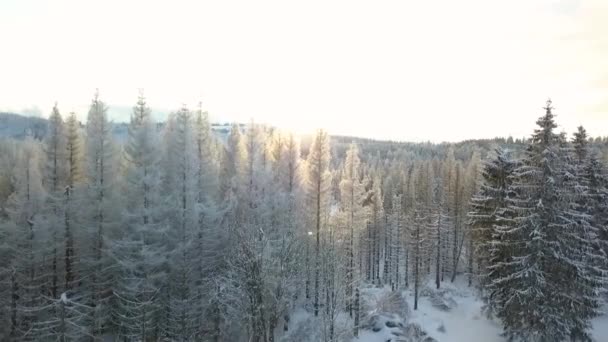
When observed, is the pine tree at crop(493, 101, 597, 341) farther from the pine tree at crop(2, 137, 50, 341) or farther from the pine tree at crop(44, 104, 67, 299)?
the pine tree at crop(2, 137, 50, 341)

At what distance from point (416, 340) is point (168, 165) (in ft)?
74.1

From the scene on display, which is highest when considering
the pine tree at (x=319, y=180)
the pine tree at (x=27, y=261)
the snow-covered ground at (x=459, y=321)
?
the pine tree at (x=319, y=180)

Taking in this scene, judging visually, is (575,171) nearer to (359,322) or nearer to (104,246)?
(359,322)

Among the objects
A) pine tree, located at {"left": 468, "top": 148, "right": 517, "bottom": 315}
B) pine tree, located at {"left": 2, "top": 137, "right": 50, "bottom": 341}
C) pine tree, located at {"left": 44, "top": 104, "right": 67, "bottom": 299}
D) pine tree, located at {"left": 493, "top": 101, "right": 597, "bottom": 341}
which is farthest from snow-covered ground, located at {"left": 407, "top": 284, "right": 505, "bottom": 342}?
pine tree, located at {"left": 2, "top": 137, "right": 50, "bottom": 341}

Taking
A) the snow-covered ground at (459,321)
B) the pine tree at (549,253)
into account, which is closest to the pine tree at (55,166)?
the snow-covered ground at (459,321)

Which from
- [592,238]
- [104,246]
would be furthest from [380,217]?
[104,246]

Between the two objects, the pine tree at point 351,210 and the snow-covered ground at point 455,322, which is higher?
the pine tree at point 351,210

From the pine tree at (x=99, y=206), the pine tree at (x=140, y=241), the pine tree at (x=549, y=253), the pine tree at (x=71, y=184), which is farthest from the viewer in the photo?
the pine tree at (x=71, y=184)

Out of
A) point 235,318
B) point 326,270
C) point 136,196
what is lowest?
point 235,318

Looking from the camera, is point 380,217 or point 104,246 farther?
point 380,217

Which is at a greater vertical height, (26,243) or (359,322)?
(26,243)

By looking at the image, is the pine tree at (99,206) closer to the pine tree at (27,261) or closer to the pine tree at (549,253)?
the pine tree at (27,261)

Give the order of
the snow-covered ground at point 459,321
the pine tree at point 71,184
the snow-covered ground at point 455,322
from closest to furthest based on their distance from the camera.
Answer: the pine tree at point 71,184 → the snow-covered ground at point 455,322 → the snow-covered ground at point 459,321

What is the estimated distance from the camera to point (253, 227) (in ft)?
79.3
